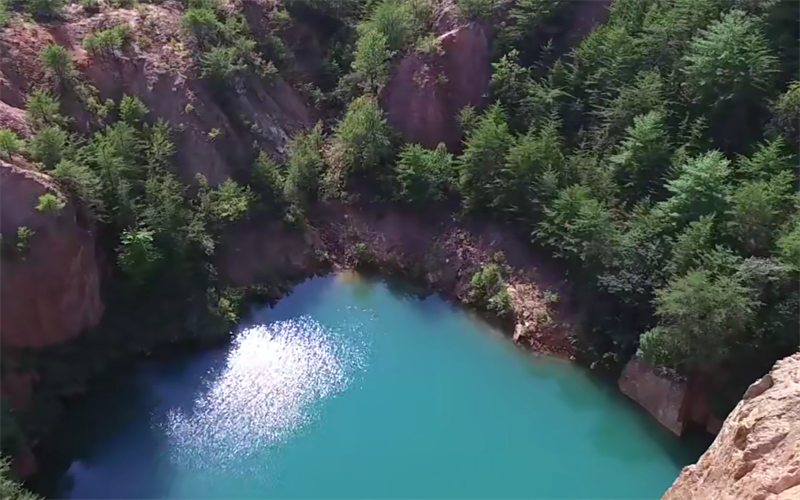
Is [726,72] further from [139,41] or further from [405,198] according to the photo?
[139,41]

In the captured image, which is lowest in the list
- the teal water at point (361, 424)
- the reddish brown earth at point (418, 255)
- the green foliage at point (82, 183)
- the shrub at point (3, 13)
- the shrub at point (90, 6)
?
the teal water at point (361, 424)

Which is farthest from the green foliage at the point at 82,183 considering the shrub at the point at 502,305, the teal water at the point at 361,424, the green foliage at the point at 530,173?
the green foliage at the point at 530,173

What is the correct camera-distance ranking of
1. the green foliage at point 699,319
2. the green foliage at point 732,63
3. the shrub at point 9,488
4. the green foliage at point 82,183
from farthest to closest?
the green foliage at point 732,63 → the green foliage at point 82,183 → the green foliage at point 699,319 → the shrub at point 9,488

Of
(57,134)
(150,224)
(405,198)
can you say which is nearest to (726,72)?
(405,198)

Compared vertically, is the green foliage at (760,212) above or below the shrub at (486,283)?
above

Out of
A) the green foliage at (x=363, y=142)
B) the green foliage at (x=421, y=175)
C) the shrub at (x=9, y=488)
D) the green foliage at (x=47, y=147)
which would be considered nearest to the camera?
the shrub at (x=9, y=488)

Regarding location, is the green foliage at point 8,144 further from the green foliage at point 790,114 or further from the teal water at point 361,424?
the green foliage at point 790,114

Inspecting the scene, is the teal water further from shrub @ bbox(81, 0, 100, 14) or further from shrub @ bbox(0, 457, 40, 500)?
shrub @ bbox(81, 0, 100, 14)
